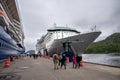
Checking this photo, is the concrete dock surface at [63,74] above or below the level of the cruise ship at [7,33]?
below

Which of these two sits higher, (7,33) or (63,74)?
(7,33)

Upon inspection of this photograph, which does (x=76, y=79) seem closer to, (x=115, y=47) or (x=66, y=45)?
(x=66, y=45)

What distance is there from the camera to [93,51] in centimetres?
17275

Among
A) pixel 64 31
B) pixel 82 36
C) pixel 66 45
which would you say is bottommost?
pixel 66 45

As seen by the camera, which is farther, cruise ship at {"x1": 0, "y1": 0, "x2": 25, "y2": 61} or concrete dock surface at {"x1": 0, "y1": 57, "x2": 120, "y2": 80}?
cruise ship at {"x1": 0, "y1": 0, "x2": 25, "y2": 61}

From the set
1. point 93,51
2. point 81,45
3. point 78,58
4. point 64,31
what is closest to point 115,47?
point 93,51

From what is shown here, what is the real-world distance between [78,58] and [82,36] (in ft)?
60.7

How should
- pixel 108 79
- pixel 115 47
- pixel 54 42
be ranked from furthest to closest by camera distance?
1. pixel 115 47
2. pixel 54 42
3. pixel 108 79

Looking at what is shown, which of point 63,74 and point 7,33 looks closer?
point 63,74

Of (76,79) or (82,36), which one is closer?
(76,79)

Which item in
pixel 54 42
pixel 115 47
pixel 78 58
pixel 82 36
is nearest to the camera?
pixel 78 58

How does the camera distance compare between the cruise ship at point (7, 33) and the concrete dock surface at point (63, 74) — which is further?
the cruise ship at point (7, 33)

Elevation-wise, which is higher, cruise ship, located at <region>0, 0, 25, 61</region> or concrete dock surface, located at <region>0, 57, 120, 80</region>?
cruise ship, located at <region>0, 0, 25, 61</region>

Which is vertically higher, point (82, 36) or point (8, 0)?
point (8, 0)
